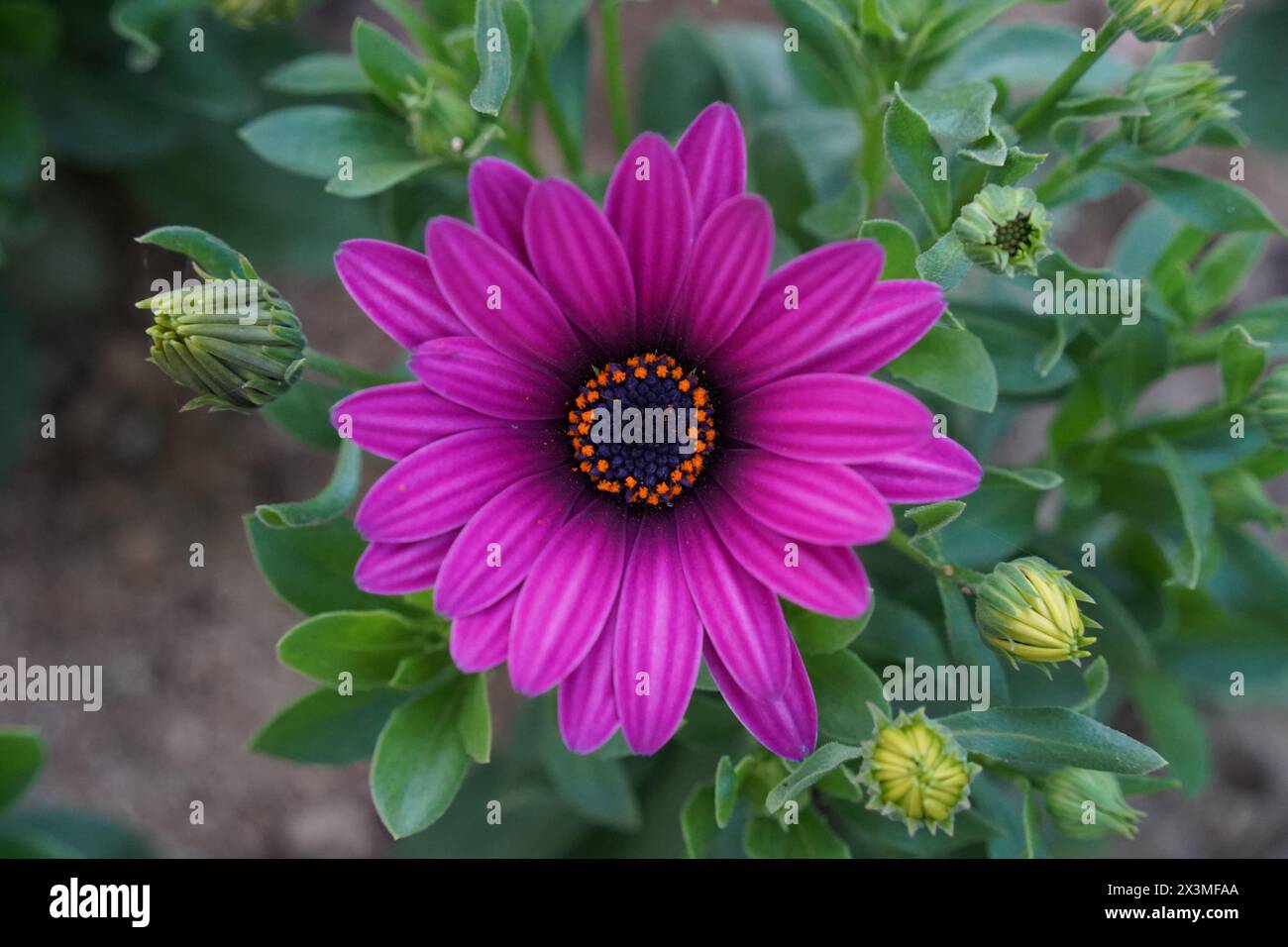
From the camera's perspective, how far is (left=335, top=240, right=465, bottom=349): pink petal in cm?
111

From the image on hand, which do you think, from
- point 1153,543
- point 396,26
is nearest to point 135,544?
point 396,26

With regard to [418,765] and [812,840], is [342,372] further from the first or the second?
[812,840]

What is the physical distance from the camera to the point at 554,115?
1.62 metres

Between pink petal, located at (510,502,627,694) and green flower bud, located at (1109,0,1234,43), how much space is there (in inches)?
28.6

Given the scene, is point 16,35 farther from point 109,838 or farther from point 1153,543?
point 1153,543

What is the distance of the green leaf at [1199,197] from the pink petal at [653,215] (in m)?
0.59

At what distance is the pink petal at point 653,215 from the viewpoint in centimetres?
106

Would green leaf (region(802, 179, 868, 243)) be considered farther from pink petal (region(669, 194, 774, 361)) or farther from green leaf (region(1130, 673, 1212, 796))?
green leaf (region(1130, 673, 1212, 796))

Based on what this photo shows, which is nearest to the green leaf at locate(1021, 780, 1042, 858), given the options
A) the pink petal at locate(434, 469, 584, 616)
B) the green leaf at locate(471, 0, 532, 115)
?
the pink petal at locate(434, 469, 584, 616)

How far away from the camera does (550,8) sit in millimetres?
A: 1541

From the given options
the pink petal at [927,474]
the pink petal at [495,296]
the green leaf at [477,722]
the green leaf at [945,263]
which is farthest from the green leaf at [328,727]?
the green leaf at [945,263]

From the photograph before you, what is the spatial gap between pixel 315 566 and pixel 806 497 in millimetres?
653

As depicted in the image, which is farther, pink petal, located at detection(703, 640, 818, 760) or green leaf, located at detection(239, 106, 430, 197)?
green leaf, located at detection(239, 106, 430, 197)

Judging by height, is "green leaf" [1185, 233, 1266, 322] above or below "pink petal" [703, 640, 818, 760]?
above
